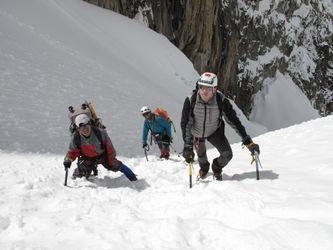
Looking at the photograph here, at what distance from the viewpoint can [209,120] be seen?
629 centimetres

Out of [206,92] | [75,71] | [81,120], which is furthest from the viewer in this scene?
[75,71]

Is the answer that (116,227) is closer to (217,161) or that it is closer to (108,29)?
(217,161)

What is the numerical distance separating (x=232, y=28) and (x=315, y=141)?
28.7 metres

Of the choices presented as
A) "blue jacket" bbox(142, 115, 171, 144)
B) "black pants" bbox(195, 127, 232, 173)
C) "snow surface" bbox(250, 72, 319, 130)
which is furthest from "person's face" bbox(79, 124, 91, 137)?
"snow surface" bbox(250, 72, 319, 130)

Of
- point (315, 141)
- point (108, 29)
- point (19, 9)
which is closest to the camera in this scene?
point (315, 141)

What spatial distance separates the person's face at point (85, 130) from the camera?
21.8 feet

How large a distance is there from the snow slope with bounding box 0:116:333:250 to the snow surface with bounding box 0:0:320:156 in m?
4.41

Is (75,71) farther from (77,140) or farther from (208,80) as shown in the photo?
(208,80)

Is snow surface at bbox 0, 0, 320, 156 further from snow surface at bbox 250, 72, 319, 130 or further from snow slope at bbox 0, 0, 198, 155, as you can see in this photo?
snow surface at bbox 250, 72, 319, 130

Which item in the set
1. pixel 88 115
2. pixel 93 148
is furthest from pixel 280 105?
pixel 93 148

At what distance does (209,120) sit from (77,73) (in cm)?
1345

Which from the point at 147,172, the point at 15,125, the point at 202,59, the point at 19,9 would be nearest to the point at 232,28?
the point at 202,59

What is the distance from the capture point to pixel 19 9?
2217 cm

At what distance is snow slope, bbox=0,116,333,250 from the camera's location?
4.06m
